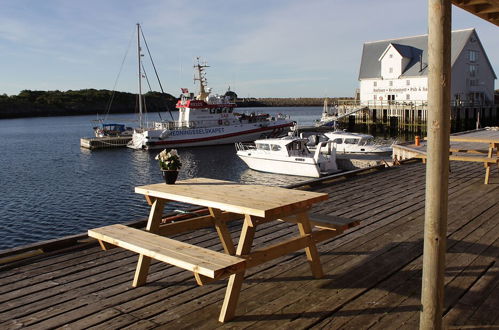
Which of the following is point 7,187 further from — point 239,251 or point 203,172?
point 239,251

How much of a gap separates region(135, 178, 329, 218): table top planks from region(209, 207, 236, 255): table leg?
29cm

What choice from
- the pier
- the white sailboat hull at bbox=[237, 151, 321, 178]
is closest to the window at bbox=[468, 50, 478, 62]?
the pier

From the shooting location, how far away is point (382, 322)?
364 cm

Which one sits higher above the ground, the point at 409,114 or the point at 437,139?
the point at 409,114

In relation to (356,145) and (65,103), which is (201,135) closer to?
(356,145)

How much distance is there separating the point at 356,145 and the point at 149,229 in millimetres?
23629

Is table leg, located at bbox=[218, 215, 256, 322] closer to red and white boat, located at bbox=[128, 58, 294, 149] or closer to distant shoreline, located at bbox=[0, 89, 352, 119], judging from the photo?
red and white boat, located at bbox=[128, 58, 294, 149]

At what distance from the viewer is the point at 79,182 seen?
2553 centimetres

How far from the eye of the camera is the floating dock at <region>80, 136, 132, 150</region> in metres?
43.4

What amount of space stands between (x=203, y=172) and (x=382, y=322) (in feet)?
85.5

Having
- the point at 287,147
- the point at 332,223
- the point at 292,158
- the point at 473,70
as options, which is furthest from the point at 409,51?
the point at 332,223

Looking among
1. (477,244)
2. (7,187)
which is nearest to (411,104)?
(7,187)

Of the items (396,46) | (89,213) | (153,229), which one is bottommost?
(89,213)

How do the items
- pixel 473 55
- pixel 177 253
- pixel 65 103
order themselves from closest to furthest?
pixel 177 253, pixel 473 55, pixel 65 103
